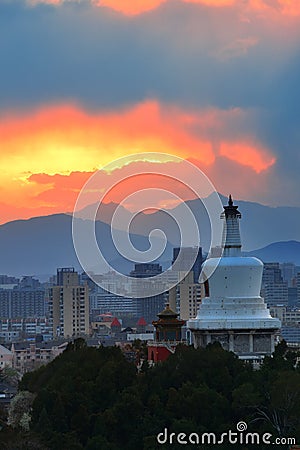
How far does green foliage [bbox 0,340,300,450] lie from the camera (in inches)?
1272

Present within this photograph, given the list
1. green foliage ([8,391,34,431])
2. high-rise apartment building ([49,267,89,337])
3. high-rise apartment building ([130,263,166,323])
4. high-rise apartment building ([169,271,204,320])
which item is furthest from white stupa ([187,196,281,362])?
high-rise apartment building ([49,267,89,337])

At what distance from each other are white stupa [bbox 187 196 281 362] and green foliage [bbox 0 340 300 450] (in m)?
3.28

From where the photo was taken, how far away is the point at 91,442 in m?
32.1

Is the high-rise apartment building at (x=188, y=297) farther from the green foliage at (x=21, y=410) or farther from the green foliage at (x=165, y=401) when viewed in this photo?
→ the green foliage at (x=165, y=401)

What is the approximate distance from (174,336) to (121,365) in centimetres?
765

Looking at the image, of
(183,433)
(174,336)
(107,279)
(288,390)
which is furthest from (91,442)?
(107,279)

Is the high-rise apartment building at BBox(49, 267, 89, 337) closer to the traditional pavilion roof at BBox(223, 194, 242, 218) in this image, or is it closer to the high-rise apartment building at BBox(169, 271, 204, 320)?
the high-rise apartment building at BBox(169, 271, 204, 320)

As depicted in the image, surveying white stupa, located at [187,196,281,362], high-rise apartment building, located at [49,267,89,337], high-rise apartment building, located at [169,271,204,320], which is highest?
high-rise apartment building, located at [49,267,89,337]

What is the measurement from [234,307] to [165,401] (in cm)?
707

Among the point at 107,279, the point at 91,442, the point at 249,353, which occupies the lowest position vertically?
the point at 91,442

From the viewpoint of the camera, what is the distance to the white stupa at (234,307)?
131 ft

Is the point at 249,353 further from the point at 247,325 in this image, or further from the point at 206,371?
the point at 206,371

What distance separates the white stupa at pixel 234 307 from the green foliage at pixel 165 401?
10.8 feet

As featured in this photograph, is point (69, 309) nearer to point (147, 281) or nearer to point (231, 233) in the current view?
point (147, 281)
